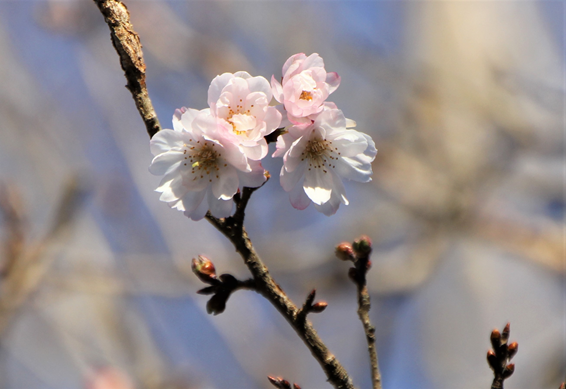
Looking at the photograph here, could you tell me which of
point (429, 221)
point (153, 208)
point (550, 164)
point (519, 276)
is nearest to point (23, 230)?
point (153, 208)

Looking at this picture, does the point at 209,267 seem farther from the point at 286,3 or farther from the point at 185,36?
the point at 286,3

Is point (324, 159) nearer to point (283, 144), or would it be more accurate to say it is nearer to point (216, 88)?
point (283, 144)

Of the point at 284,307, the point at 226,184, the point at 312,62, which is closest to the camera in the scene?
the point at 284,307

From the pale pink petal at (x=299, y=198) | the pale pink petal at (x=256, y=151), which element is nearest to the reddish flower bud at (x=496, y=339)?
the pale pink petal at (x=299, y=198)

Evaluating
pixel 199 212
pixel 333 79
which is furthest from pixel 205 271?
pixel 333 79

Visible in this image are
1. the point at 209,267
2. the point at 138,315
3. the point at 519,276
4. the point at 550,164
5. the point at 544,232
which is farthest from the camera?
the point at 519,276

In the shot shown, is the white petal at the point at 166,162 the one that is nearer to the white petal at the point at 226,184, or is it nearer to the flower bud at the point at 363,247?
the white petal at the point at 226,184

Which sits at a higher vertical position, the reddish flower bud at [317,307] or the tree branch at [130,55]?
the tree branch at [130,55]
